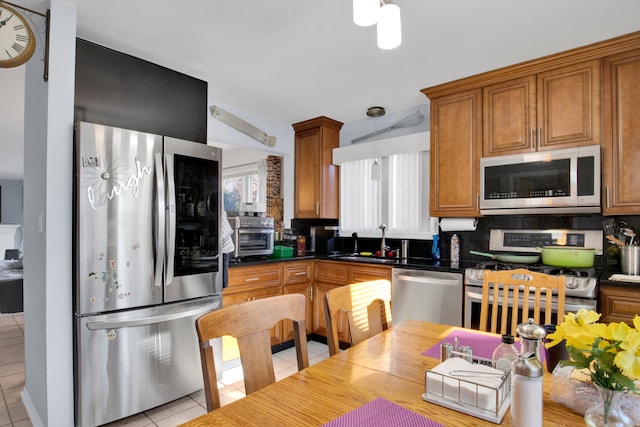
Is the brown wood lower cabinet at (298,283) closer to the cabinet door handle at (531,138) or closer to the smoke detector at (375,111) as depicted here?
the smoke detector at (375,111)

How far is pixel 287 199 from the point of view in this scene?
4.34 m

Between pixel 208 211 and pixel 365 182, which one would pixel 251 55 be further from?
pixel 365 182

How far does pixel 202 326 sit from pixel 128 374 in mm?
1493

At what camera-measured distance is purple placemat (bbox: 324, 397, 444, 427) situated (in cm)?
85

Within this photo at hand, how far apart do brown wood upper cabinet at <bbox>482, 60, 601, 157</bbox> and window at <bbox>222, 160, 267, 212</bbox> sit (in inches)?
125

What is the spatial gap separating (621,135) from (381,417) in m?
2.61

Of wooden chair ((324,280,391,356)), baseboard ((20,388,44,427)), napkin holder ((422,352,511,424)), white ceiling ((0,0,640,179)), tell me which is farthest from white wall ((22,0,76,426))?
napkin holder ((422,352,511,424))

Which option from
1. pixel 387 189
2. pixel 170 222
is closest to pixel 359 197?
pixel 387 189

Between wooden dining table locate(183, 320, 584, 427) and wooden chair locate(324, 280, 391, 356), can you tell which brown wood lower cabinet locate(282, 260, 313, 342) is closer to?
wooden chair locate(324, 280, 391, 356)

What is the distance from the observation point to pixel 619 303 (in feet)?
7.02

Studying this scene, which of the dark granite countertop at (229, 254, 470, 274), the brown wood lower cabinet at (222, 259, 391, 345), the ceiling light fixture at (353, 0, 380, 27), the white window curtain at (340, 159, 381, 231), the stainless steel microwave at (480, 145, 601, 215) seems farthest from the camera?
the white window curtain at (340, 159, 381, 231)

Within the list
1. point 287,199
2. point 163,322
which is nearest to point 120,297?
point 163,322

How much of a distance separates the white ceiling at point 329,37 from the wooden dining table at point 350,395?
1806 millimetres

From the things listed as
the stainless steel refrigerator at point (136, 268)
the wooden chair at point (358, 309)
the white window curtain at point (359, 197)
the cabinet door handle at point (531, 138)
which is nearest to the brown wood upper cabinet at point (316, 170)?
the white window curtain at point (359, 197)
